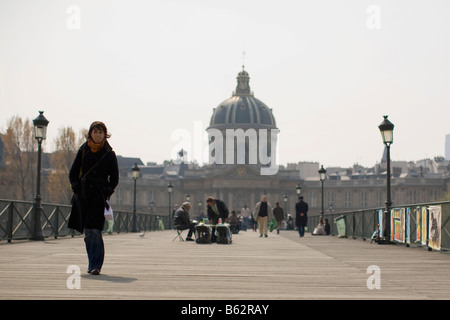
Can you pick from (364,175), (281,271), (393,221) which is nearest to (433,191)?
(364,175)

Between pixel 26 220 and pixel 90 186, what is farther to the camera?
pixel 26 220

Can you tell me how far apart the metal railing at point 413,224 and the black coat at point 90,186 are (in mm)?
7890

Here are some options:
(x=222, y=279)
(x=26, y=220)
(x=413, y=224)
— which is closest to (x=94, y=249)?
(x=222, y=279)

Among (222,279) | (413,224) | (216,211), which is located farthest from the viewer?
(216,211)

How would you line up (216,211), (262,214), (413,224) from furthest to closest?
(262,214)
(216,211)
(413,224)

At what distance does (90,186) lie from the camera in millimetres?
9227

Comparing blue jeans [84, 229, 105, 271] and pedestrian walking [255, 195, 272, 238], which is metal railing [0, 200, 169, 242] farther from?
blue jeans [84, 229, 105, 271]

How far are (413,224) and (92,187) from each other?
412 inches

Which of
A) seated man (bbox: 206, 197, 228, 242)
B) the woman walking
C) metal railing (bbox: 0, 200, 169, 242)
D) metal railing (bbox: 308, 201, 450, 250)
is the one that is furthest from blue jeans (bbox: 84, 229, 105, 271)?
seated man (bbox: 206, 197, 228, 242)

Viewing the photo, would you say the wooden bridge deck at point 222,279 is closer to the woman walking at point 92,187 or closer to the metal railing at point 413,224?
the woman walking at point 92,187

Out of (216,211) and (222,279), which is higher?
(216,211)

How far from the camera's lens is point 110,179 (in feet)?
31.0

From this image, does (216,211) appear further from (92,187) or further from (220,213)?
(92,187)
